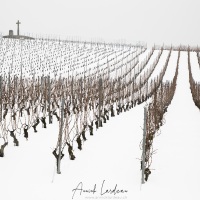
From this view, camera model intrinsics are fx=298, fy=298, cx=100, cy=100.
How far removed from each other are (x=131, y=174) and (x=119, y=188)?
0.69m

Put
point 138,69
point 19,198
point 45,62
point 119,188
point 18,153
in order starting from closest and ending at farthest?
point 19,198, point 119,188, point 18,153, point 138,69, point 45,62

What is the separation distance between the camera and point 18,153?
643cm

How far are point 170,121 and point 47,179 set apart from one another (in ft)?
24.5

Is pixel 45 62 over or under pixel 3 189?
over

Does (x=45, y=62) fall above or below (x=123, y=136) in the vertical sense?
→ above

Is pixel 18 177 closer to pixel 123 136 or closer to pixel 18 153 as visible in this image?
pixel 18 153

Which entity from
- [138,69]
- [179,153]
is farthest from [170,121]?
[138,69]

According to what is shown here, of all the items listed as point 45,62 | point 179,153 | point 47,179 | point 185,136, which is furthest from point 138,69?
point 47,179

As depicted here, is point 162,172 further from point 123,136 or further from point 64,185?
point 123,136

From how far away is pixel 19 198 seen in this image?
4.33m

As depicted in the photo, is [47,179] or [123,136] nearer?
[47,179]

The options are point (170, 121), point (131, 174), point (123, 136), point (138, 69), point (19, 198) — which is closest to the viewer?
point (19, 198)

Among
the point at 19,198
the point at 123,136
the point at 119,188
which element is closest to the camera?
the point at 19,198

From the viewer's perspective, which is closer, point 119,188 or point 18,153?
point 119,188
